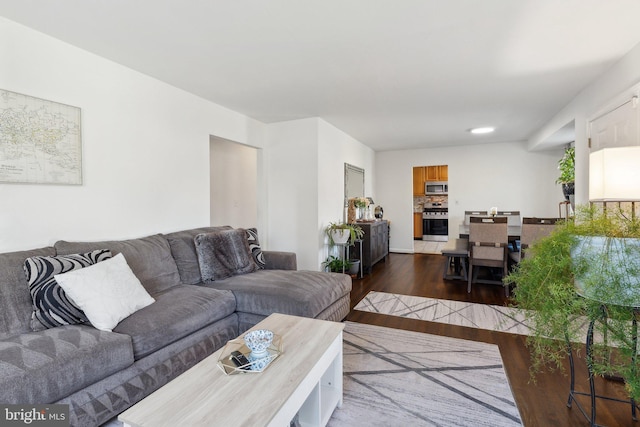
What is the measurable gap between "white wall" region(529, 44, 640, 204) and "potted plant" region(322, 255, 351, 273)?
2920 millimetres

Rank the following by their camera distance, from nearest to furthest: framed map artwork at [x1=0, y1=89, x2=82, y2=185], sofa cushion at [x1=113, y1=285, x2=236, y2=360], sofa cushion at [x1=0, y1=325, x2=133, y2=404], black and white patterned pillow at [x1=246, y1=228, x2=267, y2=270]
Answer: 1. sofa cushion at [x1=0, y1=325, x2=133, y2=404]
2. sofa cushion at [x1=113, y1=285, x2=236, y2=360]
3. framed map artwork at [x1=0, y1=89, x2=82, y2=185]
4. black and white patterned pillow at [x1=246, y1=228, x2=267, y2=270]

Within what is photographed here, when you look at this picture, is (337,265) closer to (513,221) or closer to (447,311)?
(447,311)

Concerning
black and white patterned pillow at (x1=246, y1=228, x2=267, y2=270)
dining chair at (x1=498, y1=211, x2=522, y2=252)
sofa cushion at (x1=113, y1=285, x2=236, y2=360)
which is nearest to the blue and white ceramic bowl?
sofa cushion at (x1=113, y1=285, x2=236, y2=360)

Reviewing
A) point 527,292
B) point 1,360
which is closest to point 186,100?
point 1,360

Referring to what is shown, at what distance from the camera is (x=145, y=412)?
43.4 inches

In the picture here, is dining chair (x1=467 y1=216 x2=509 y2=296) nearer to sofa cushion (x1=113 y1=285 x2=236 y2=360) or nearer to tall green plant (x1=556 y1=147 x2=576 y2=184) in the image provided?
tall green plant (x1=556 y1=147 x2=576 y2=184)

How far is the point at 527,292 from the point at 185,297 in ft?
Result: 7.41

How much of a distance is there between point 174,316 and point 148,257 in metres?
0.78

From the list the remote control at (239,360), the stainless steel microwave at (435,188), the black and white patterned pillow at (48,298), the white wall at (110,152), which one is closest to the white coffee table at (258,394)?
the remote control at (239,360)

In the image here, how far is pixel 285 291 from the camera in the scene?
250cm

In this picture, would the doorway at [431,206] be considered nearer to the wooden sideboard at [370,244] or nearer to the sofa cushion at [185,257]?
the wooden sideboard at [370,244]

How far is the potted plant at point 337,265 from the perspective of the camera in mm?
4546

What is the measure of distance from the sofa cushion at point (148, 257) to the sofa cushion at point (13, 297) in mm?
319

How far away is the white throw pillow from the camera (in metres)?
1.80
